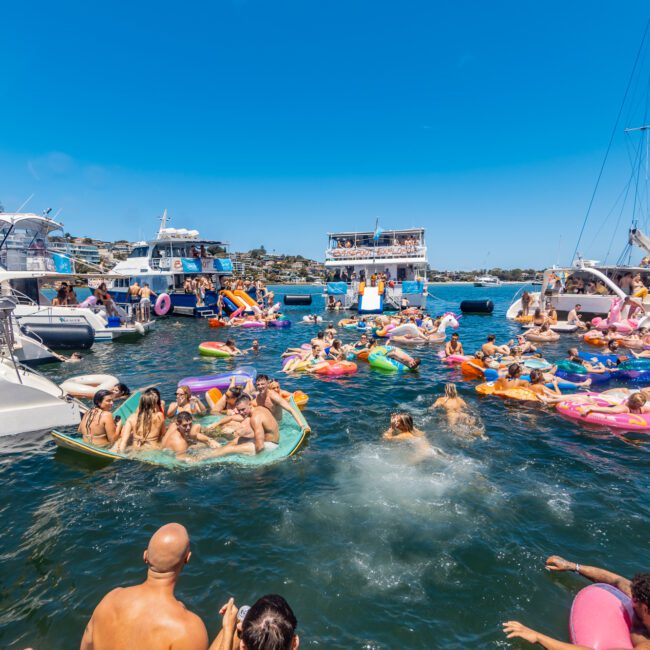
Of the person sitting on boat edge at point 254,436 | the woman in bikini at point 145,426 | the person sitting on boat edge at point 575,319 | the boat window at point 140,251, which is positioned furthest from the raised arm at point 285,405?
the boat window at point 140,251

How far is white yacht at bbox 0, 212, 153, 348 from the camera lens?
1778cm

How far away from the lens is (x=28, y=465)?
7.56 metres

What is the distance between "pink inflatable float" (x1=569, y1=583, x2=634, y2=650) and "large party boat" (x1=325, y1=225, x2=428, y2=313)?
31.7 m

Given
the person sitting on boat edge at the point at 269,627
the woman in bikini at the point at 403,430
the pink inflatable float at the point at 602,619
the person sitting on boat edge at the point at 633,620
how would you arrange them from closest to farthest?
the person sitting on boat edge at the point at 269,627 < the person sitting on boat edge at the point at 633,620 < the pink inflatable float at the point at 602,619 < the woman in bikini at the point at 403,430

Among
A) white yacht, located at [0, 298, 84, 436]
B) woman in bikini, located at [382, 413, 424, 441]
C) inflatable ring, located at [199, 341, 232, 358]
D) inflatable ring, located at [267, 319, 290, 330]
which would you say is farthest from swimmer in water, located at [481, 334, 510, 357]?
inflatable ring, located at [267, 319, 290, 330]

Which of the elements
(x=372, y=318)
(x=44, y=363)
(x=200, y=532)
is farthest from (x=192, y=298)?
(x=200, y=532)

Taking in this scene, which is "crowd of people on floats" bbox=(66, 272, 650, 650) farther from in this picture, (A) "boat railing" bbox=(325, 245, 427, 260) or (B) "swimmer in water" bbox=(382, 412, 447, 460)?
(A) "boat railing" bbox=(325, 245, 427, 260)

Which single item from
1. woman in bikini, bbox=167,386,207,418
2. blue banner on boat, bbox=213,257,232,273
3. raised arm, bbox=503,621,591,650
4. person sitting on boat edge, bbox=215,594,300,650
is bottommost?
raised arm, bbox=503,621,591,650

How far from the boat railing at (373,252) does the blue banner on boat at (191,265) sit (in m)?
13.5

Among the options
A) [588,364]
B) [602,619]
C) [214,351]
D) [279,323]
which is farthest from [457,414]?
[279,323]

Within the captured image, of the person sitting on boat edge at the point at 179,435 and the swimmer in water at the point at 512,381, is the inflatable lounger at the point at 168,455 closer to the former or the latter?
the person sitting on boat edge at the point at 179,435

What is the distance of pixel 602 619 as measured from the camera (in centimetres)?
386

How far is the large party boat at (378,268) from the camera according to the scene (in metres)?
36.9

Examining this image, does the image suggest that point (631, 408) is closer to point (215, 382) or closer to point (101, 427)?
point (215, 382)
